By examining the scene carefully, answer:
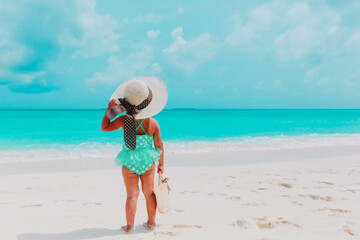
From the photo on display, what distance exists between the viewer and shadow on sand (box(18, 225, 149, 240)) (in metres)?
2.98

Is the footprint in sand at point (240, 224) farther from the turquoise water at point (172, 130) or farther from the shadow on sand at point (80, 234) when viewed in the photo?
the turquoise water at point (172, 130)

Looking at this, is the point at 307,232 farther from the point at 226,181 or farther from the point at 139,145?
the point at 226,181

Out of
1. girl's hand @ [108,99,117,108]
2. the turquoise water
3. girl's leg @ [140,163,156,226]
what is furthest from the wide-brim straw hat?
the turquoise water

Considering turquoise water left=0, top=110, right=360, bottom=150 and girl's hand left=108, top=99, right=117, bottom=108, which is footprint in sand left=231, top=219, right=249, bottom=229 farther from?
turquoise water left=0, top=110, right=360, bottom=150

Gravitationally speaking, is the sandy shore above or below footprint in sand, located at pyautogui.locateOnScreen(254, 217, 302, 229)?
above

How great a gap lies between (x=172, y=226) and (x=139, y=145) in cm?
99

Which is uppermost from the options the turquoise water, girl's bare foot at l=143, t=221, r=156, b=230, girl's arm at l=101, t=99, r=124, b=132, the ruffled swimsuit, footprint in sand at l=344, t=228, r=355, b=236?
the turquoise water

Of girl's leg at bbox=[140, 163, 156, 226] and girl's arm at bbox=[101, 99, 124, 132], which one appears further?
girl's leg at bbox=[140, 163, 156, 226]

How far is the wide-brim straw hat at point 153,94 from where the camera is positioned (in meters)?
2.87

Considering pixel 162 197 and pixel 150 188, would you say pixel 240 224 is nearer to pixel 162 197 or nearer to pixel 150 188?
pixel 162 197

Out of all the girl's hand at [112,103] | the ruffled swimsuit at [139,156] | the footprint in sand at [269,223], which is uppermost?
the girl's hand at [112,103]

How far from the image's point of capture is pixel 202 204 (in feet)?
13.4

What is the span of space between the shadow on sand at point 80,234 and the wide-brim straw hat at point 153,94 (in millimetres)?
1248

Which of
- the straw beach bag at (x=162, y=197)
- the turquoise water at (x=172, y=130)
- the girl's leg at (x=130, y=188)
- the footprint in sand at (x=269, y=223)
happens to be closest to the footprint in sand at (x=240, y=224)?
the footprint in sand at (x=269, y=223)
